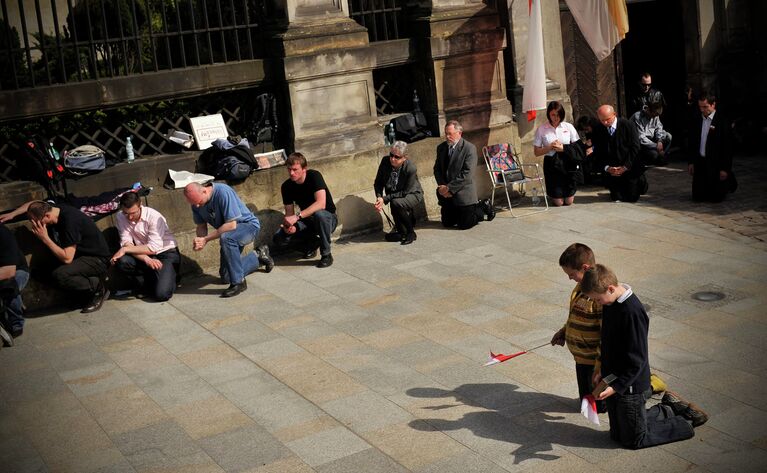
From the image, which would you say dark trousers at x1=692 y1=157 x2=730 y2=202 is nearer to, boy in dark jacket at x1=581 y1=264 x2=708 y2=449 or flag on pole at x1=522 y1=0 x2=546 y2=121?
flag on pole at x1=522 y1=0 x2=546 y2=121

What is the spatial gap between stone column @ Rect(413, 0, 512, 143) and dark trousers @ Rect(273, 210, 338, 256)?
9.22 ft

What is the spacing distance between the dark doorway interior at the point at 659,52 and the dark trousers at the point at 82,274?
9951mm

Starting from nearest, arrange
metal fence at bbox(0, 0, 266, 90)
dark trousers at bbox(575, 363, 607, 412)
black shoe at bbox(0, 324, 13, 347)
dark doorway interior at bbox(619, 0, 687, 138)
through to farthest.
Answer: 1. dark trousers at bbox(575, 363, 607, 412)
2. black shoe at bbox(0, 324, 13, 347)
3. metal fence at bbox(0, 0, 266, 90)
4. dark doorway interior at bbox(619, 0, 687, 138)

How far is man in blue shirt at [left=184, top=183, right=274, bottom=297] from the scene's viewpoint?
1104 centimetres

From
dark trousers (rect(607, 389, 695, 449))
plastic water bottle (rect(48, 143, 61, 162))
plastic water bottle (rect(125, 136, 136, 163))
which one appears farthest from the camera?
plastic water bottle (rect(125, 136, 136, 163))

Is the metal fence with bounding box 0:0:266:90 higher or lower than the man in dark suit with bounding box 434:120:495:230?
higher

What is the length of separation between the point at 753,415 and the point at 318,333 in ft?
13.5

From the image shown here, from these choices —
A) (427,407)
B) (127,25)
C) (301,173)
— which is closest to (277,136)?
(301,173)

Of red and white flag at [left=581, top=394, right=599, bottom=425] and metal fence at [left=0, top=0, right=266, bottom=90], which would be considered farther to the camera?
metal fence at [left=0, top=0, right=266, bottom=90]

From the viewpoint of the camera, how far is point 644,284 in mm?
10453

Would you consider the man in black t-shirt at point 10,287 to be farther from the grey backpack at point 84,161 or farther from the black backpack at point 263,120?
the black backpack at point 263,120

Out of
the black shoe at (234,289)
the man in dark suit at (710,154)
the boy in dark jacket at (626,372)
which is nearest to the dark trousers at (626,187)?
the man in dark suit at (710,154)

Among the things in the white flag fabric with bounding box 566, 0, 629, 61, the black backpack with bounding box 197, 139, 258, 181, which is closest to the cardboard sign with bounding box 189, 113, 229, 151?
the black backpack with bounding box 197, 139, 258, 181

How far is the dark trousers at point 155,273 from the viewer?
10953 mm
